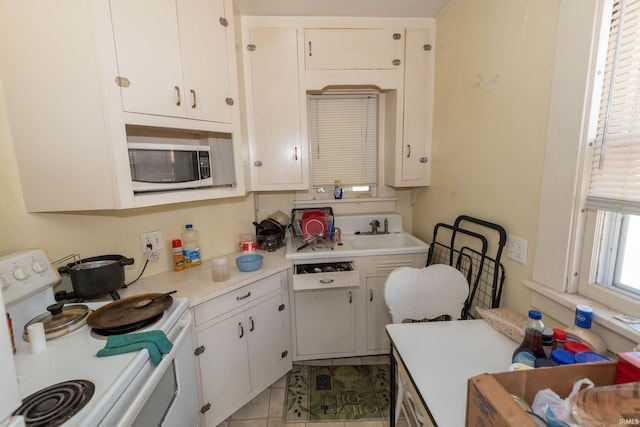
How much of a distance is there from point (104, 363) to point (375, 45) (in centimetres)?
223

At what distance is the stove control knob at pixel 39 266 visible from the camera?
106 cm

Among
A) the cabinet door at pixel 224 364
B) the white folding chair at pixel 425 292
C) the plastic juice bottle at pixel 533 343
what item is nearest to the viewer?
the plastic juice bottle at pixel 533 343

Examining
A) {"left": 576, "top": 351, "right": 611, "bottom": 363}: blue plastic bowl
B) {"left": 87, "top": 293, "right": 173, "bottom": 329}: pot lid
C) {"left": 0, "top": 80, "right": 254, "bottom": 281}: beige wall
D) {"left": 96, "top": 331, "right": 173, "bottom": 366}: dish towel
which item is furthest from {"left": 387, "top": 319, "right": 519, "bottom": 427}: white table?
{"left": 0, "top": 80, "right": 254, "bottom": 281}: beige wall

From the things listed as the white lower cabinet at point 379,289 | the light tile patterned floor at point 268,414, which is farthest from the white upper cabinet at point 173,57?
the light tile patterned floor at point 268,414

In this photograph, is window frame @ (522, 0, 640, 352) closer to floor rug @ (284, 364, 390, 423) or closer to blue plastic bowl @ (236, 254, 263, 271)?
floor rug @ (284, 364, 390, 423)

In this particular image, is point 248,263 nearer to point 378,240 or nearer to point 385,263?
point 385,263

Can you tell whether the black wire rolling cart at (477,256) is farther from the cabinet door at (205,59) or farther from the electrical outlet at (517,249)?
the cabinet door at (205,59)

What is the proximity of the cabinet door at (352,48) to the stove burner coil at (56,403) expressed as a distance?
1.98 metres

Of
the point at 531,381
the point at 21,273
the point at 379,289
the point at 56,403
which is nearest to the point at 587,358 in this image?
the point at 531,381

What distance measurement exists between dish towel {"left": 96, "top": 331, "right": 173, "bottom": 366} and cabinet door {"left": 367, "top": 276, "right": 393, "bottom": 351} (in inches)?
53.0

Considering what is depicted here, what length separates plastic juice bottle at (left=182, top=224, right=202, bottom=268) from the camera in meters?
1.73

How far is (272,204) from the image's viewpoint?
2336mm

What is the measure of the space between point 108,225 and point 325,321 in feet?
4.73

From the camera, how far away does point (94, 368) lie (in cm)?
81
